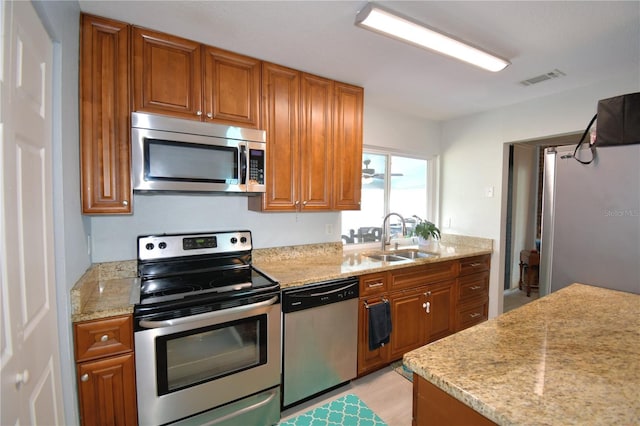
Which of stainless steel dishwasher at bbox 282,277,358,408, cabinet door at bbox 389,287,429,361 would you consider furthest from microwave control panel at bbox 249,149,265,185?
cabinet door at bbox 389,287,429,361

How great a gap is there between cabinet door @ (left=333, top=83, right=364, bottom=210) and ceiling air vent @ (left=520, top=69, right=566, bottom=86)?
1353 millimetres

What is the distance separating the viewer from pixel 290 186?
2.24m

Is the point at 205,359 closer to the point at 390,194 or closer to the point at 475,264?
the point at 390,194

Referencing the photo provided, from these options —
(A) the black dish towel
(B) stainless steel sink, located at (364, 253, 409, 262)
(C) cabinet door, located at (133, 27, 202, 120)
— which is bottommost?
(A) the black dish towel

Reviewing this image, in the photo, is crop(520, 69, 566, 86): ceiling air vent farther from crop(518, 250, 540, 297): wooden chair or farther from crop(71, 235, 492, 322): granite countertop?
crop(518, 250, 540, 297): wooden chair

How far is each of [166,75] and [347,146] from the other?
140cm

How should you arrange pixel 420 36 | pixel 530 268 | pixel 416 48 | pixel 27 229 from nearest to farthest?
pixel 27 229 → pixel 420 36 → pixel 416 48 → pixel 530 268

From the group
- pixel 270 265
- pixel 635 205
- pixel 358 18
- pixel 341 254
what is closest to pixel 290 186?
pixel 270 265

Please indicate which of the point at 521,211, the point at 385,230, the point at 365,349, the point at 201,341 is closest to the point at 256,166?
the point at 201,341

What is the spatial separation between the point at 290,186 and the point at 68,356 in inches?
60.3

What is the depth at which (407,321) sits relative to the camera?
250 cm

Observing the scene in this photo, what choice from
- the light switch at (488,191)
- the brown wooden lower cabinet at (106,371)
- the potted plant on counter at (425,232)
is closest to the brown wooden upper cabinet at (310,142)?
the potted plant on counter at (425,232)

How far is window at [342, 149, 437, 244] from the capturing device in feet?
10.5

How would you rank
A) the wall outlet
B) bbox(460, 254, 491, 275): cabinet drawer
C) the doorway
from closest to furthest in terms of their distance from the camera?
1. the wall outlet
2. bbox(460, 254, 491, 275): cabinet drawer
3. the doorway
